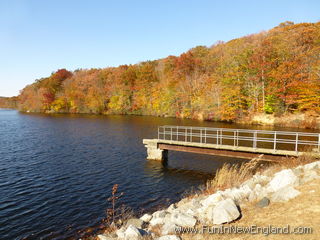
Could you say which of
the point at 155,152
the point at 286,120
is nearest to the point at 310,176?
the point at 155,152

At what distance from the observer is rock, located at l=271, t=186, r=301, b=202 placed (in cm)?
781

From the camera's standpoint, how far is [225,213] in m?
7.34

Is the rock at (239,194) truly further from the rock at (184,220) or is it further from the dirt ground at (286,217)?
the rock at (184,220)

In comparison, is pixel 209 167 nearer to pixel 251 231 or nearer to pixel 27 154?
pixel 251 231

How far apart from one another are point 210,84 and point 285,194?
57642 millimetres

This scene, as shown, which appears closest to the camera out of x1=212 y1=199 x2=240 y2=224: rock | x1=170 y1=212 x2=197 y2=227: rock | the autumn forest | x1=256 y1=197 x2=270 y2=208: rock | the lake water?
x1=212 y1=199 x2=240 y2=224: rock

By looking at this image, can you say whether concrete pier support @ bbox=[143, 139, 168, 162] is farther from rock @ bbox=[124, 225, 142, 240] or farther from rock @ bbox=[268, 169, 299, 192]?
rock @ bbox=[124, 225, 142, 240]

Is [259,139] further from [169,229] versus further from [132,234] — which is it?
[132,234]

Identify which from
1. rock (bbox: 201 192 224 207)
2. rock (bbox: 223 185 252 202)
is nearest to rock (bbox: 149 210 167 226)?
rock (bbox: 201 192 224 207)

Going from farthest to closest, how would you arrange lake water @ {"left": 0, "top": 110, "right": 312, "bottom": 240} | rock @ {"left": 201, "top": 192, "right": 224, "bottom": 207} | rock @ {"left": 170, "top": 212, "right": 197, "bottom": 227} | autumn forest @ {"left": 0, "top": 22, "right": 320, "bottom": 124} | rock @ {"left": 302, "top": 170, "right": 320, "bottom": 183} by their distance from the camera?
1. autumn forest @ {"left": 0, "top": 22, "right": 320, "bottom": 124}
2. lake water @ {"left": 0, "top": 110, "right": 312, "bottom": 240}
3. rock @ {"left": 302, "top": 170, "right": 320, "bottom": 183}
4. rock @ {"left": 201, "top": 192, "right": 224, "bottom": 207}
5. rock @ {"left": 170, "top": 212, "right": 197, "bottom": 227}

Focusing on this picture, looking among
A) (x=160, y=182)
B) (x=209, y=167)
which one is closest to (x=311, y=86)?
(x=209, y=167)

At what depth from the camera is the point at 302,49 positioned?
48.9 metres

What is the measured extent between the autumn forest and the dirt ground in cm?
4252

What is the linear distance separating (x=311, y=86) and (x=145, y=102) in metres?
52.8
